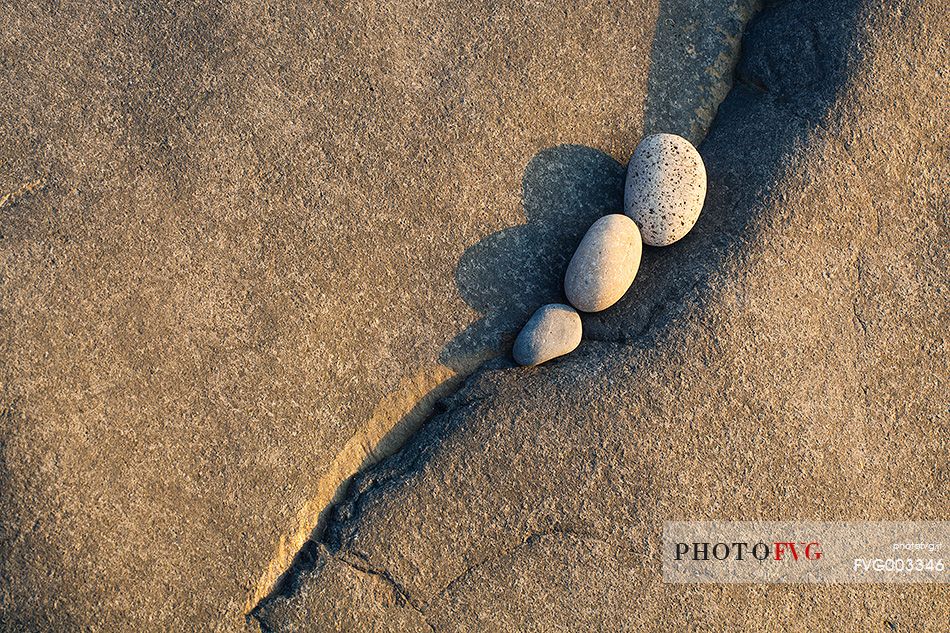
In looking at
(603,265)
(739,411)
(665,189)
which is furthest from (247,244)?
(739,411)

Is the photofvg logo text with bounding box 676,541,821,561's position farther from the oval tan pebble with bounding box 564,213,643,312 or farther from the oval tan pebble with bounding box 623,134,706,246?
the oval tan pebble with bounding box 623,134,706,246

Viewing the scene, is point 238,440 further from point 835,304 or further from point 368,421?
point 835,304

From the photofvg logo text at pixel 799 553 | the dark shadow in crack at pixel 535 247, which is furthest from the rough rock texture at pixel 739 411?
the dark shadow in crack at pixel 535 247

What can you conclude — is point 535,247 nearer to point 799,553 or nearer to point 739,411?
point 739,411

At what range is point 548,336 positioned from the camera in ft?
8.12

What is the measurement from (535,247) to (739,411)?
30.8 inches

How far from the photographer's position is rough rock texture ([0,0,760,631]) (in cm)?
231

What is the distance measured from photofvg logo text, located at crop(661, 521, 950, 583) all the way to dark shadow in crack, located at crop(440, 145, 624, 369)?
77 centimetres

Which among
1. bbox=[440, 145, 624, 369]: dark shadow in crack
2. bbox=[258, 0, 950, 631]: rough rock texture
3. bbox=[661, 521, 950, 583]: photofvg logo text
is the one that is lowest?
bbox=[661, 521, 950, 583]: photofvg logo text

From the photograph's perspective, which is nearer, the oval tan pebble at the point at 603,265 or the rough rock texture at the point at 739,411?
the rough rock texture at the point at 739,411

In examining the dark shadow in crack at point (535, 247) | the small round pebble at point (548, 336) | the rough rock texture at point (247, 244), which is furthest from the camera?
the dark shadow in crack at point (535, 247)

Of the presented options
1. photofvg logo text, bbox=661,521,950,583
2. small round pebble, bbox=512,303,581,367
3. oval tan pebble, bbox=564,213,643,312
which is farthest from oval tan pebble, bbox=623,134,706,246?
photofvg logo text, bbox=661,521,950,583

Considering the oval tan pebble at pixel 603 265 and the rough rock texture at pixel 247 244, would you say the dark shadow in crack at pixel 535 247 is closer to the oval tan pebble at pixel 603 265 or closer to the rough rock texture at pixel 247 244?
the rough rock texture at pixel 247 244

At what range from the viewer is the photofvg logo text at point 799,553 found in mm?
2385
